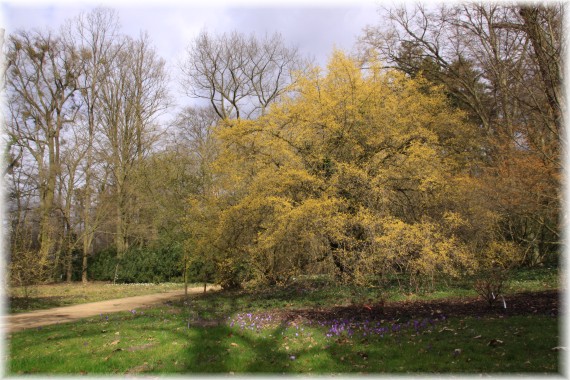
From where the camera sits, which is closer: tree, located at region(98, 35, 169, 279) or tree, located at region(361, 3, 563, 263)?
tree, located at region(361, 3, 563, 263)

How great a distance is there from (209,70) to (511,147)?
2106 cm

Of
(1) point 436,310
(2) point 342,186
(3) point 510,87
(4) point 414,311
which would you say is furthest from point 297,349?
(3) point 510,87

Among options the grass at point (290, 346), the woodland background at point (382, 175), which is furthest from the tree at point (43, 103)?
the grass at point (290, 346)

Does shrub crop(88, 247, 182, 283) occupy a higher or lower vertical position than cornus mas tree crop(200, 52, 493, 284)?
lower

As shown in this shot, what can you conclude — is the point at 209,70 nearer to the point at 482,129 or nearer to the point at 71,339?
the point at 482,129

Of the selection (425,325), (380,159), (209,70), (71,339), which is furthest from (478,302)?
(209,70)

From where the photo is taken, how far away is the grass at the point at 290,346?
4.93m

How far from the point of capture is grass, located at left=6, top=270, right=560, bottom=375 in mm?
4926

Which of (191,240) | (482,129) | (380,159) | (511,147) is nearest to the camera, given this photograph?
(380,159)

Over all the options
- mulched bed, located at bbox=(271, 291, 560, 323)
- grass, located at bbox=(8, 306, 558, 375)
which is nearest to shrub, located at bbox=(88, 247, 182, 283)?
mulched bed, located at bbox=(271, 291, 560, 323)

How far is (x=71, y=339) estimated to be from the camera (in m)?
6.85

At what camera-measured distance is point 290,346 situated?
19.7 feet

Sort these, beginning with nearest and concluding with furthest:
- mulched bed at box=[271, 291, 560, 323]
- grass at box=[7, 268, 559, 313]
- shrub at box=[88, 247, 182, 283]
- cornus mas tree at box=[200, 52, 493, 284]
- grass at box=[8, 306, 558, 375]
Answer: grass at box=[8, 306, 558, 375]
mulched bed at box=[271, 291, 560, 323]
cornus mas tree at box=[200, 52, 493, 284]
grass at box=[7, 268, 559, 313]
shrub at box=[88, 247, 182, 283]

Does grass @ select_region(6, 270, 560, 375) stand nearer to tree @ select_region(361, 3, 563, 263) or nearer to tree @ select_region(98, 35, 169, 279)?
tree @ select_region(361, 3, 563, 263)
